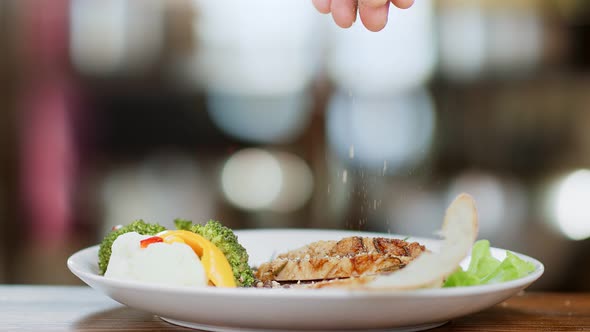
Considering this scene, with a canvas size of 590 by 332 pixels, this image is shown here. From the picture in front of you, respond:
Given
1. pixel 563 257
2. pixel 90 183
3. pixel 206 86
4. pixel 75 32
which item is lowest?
pixel 563 257

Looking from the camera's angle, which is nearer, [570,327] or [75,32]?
[570,327]

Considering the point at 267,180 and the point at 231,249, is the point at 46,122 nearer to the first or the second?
the point at 267,180

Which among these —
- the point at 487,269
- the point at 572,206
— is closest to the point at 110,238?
the point at 487,269

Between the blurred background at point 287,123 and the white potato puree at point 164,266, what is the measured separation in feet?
7.53

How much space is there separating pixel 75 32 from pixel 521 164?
2.19m

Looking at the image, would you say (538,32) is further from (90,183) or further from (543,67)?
(90,183)

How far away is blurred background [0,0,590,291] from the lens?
346 cm

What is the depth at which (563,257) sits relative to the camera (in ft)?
11.4

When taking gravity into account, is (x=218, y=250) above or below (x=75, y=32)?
below

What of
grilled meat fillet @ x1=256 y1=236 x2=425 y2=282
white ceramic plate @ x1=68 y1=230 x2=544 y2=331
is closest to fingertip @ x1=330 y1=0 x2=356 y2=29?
grilled meat fillet @ x1=256 y1=236 x2=425 y2=282

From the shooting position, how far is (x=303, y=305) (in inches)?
37.3

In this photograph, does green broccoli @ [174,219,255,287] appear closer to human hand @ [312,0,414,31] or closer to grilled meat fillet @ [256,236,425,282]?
grilled meat fillet @ [256,236,425,282]

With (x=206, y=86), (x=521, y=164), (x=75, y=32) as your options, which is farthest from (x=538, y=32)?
(x=75, y=32)

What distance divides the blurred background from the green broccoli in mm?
2113
